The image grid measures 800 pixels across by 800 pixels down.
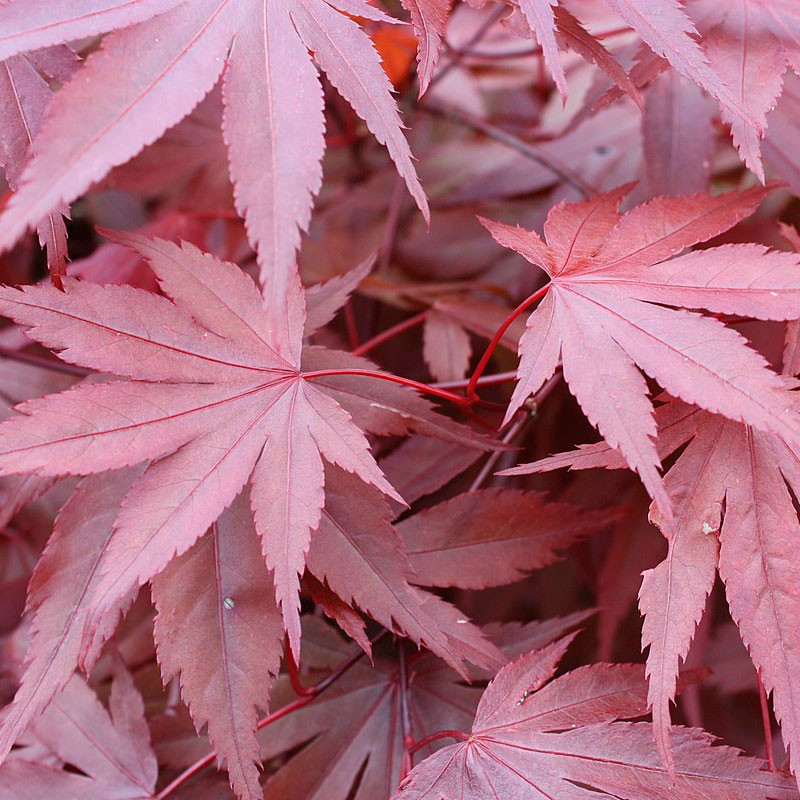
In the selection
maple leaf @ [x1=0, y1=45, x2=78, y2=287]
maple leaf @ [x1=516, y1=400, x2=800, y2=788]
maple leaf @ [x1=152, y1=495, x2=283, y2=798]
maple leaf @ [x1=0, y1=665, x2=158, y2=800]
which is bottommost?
maple leaf @ [x1=0, y1=665, x2=158, y2=800]

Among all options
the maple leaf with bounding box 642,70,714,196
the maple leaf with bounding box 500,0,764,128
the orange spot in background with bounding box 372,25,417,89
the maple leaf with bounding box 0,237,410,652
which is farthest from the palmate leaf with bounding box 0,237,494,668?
the orange spot in background with bounding box 372,25,417,89

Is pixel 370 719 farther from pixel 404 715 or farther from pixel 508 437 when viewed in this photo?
pixel 508 437

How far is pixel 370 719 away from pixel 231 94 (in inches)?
19.8

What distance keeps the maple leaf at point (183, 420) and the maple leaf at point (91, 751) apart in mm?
220

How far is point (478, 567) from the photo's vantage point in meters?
0.64

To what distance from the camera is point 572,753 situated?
0.53m

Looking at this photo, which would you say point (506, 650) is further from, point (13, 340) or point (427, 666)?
point (13, 340)

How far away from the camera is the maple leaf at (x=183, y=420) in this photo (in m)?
0.48

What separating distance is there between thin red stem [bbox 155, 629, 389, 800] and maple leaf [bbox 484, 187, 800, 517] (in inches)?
10.2

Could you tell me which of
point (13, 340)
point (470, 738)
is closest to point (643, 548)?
point (470, 738)

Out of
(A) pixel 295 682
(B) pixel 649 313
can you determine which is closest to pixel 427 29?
(B) pixel 649 313

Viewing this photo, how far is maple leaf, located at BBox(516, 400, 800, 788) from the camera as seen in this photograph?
48 cm

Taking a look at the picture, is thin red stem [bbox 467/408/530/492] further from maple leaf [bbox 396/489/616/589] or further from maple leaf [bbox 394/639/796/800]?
maple leaf [bbox 394/639/796/800]

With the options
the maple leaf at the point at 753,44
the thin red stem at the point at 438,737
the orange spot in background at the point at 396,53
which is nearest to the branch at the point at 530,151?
the orange spot in background at the point at 396,53
